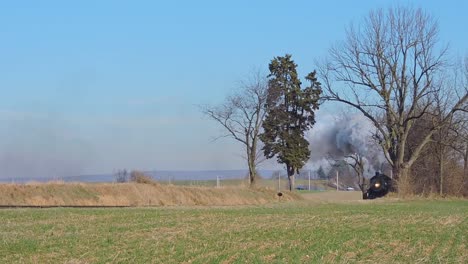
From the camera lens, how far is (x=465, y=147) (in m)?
60.3

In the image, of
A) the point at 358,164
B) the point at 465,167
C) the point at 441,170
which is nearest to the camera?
the point at 441,170

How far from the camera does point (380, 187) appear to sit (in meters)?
55.8

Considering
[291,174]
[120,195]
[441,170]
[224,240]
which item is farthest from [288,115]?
[224,240]

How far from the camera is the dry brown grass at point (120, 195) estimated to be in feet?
118

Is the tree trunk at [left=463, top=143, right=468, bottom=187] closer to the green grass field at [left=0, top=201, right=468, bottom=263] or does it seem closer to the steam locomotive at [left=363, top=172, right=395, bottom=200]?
the steam locomotive at [left=363, top=172, right=395, bottom=200]

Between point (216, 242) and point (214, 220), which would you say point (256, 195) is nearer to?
point (214, 220)

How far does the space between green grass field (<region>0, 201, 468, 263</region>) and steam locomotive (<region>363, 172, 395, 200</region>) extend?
32.2 m

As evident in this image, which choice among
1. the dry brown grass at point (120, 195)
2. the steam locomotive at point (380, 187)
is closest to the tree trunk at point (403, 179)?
the steam locomotive at point (380, 187)

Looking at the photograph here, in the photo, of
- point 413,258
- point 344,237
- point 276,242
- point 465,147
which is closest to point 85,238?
point 276,242

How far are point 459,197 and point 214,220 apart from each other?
129ft

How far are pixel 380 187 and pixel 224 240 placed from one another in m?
41.6

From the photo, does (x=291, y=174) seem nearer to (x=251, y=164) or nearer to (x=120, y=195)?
(x=251, y=164)

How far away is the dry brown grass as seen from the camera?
36.0 m

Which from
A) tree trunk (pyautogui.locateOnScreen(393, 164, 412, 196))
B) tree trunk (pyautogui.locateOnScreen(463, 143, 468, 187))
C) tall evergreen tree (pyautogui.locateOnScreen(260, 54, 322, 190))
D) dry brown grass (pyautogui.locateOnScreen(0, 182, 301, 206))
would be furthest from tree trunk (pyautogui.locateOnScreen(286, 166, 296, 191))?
tree trunk (pyautogui.locateOnScreen(463, 143, 468, 187))
